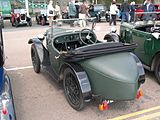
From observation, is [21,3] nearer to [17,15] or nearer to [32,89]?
[17,15]

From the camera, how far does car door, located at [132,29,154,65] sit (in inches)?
195

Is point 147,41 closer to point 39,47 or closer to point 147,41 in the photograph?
point 147,41

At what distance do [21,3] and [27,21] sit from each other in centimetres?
411

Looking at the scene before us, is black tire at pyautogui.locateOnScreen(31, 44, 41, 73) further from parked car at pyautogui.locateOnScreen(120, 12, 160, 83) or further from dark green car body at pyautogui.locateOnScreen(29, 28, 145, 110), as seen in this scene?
parked car at pyautogui.locateOnScreen(120, 12, 160, 83)

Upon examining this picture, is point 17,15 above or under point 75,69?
above

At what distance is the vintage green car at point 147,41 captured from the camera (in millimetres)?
4836

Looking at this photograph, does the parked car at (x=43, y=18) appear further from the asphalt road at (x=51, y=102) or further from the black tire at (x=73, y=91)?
the black tire at (x=73, y=91)

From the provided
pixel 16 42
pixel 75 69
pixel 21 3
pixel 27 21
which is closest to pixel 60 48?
pixel 75 69

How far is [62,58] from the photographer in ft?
13.1

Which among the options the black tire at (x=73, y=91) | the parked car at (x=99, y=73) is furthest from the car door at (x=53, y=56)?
the black tire at (x=73, y=91)

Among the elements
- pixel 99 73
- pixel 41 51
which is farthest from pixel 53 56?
pixel 99 73

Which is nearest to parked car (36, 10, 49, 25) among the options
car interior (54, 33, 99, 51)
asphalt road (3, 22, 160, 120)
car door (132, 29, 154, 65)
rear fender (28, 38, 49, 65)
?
asphalt road (3, 22, 160, 120)

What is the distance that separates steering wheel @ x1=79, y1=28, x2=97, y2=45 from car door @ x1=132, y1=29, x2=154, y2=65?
1059mm

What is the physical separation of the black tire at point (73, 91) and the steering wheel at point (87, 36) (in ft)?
3.56
